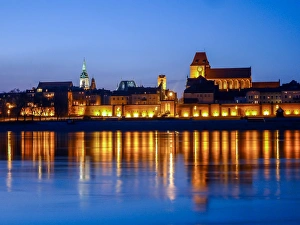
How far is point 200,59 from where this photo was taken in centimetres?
14788

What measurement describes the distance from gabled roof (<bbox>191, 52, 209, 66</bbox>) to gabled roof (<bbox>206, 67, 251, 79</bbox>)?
15.0 ft

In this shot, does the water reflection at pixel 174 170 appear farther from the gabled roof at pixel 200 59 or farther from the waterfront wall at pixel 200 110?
the gabled roof at pixel 200 59

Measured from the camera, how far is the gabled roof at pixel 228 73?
5468 inches

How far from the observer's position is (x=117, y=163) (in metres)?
19.3

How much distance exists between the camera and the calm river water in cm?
1036

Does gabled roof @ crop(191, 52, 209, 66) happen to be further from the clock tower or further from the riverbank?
the riverbank

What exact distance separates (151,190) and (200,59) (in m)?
136

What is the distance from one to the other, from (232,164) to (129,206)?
7.77 metres

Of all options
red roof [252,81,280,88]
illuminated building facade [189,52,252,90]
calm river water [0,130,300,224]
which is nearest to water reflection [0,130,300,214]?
calm river water [0,130,300,224]

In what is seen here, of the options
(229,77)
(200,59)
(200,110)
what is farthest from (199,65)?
(200,110)

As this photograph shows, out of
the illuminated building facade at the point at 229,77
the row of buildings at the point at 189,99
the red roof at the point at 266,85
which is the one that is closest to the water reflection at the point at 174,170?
the row of buildings at the point at 189,99

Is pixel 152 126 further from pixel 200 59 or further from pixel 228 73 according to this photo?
pixel 200 59

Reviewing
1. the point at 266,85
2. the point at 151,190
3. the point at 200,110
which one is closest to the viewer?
the point at 151,190

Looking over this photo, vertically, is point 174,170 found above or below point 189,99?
below
